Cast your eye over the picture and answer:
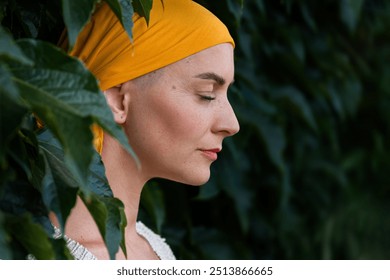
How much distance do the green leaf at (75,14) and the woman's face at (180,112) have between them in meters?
0.47

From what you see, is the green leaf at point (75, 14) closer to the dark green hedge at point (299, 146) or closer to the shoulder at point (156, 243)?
the shoulder at point (156, 243)

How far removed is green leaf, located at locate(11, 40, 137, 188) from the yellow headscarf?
0.52m

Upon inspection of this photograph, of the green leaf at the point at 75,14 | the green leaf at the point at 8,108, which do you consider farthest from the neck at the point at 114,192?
the green leaf at the point at 8,108

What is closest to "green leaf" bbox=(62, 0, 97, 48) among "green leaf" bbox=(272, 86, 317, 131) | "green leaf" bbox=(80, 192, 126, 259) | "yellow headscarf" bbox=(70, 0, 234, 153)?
"green leaf" bbox=(80, 192, 126, 259)

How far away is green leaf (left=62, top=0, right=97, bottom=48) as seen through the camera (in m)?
0.95

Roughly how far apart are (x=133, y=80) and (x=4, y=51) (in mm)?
630

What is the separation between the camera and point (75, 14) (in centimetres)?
96

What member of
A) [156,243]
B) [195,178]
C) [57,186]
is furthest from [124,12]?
[156,243]

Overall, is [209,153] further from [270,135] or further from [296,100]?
[296,100]

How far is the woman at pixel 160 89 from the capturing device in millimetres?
1416

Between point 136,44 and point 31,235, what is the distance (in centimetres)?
52

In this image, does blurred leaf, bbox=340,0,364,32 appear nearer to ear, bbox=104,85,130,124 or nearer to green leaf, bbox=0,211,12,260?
ear, bbox=104,85,130,124
